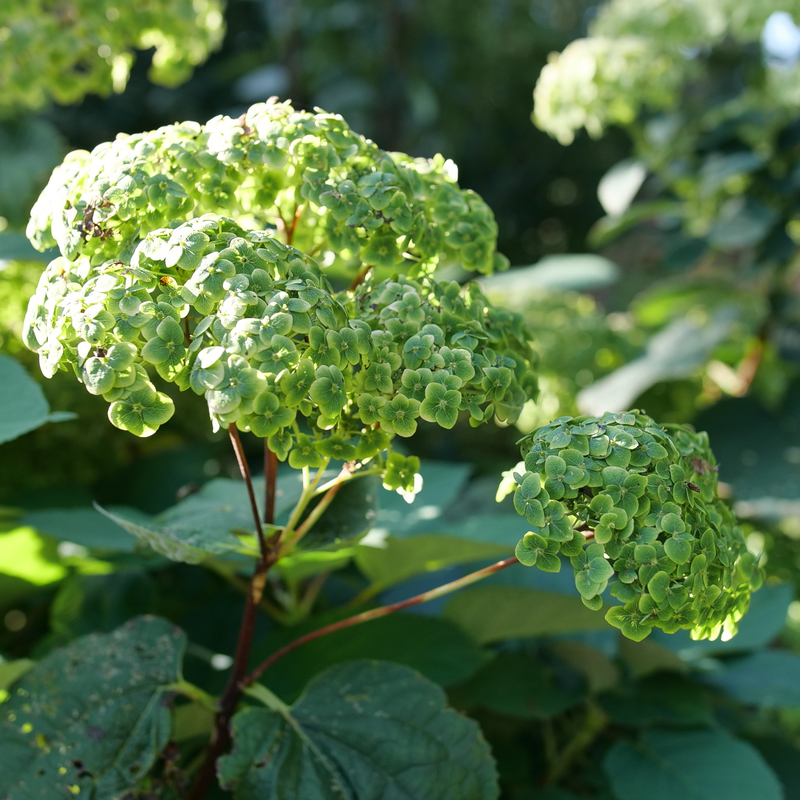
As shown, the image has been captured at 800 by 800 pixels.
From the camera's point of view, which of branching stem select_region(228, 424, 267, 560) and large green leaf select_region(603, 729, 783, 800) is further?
large green leaf select_region(603, 729, 783, 800)

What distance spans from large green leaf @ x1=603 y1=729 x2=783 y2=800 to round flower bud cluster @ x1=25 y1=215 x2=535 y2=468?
1.70 ft

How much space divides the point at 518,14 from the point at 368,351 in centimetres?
326

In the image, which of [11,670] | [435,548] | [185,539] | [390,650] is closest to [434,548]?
[435,548]

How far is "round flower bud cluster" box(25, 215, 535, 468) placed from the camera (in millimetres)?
417

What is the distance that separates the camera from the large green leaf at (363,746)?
0.57 meters

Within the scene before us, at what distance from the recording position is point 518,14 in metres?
3.25

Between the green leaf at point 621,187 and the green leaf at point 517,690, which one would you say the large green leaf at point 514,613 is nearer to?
the green leaf at point 517,690

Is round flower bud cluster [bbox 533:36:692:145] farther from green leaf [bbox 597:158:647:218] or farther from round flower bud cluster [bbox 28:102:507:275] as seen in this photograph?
round flower bud cluster [bbox 28:102:507:275]

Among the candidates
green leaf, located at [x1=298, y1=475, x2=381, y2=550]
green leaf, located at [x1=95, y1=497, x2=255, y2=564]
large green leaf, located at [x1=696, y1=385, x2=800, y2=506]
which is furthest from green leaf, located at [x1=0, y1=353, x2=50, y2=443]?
large green leaf, located at [x1=696, y1=385, x2=800, y2=506]

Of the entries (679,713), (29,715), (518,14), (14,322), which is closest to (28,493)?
(14,322)

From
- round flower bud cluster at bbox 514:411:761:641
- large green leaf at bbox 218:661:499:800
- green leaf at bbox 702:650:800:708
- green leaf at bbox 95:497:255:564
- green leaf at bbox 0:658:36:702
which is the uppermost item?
round flower bud cluster at bbox 514:411:761:641

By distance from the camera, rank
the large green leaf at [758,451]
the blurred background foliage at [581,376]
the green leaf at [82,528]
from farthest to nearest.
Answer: the large green leaf at [758,451], the blurred background foliage at [581,376], the green leaf at [82,528]

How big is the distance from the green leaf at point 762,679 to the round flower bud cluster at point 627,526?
516 mm

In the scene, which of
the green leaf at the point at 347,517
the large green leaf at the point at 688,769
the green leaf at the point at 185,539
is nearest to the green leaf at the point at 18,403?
the green leaf at the point at 185,539
